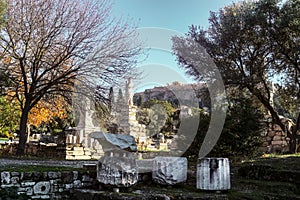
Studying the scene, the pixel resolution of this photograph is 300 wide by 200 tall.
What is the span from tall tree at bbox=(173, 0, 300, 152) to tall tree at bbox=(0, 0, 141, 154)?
296cm

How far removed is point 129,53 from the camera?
43.2ft

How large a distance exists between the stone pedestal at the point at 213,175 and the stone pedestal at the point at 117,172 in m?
1.23

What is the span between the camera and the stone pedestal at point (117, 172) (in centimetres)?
569

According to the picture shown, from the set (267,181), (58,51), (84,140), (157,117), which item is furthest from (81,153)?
(157,117)

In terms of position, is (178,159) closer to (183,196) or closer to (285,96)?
(183,196)

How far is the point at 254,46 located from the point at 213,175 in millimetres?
8531

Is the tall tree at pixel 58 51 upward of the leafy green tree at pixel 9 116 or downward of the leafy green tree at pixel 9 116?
upward

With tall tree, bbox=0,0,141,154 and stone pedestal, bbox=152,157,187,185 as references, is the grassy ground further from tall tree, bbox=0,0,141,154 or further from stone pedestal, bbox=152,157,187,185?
tall tree, bbox=0,0,141,154

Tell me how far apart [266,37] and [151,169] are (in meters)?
8.24

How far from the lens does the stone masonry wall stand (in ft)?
17.9

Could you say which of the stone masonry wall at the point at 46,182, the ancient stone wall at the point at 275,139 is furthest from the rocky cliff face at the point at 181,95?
the stone masonry wall at the point at 46,182

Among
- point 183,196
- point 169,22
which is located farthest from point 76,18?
point 183,196

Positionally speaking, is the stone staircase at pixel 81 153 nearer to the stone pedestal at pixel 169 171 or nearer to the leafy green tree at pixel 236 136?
the leafy green tree at pixel 236 136

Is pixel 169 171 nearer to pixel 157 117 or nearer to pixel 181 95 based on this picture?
pixel 181 95
